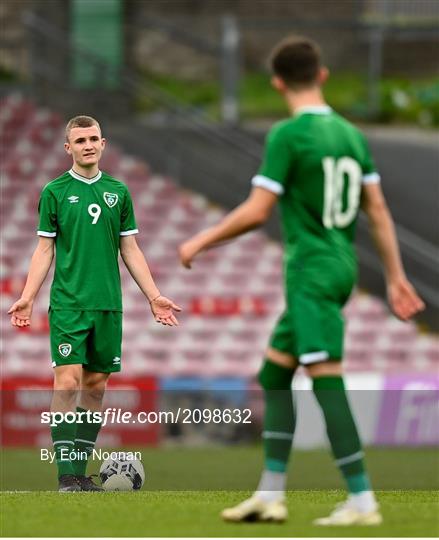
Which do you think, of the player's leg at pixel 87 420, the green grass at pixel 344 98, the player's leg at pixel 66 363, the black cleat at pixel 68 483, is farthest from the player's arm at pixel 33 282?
the green grass at pixel 344 98

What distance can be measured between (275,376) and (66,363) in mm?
1718

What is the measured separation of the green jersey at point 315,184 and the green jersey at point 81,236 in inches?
66.5

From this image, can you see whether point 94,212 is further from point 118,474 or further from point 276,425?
point 276,425

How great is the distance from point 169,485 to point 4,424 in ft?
14.8

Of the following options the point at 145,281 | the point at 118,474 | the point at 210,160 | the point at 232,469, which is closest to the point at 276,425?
the point at 145,281

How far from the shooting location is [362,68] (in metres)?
21.1

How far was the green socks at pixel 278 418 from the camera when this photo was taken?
6.52m

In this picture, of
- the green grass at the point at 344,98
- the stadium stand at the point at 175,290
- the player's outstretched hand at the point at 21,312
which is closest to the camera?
the player's outstretched hand at the point at 21,312

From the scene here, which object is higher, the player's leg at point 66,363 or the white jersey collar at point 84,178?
the white jersey collar at point 84,178

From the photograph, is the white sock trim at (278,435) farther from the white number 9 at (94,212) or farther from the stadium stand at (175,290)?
the stadium stand at (175,290)

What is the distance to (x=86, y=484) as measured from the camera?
8250 millimetres

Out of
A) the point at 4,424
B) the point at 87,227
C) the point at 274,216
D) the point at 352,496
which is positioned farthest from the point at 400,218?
the point at 352,496

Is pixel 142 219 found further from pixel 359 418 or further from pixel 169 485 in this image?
pixel 169 485

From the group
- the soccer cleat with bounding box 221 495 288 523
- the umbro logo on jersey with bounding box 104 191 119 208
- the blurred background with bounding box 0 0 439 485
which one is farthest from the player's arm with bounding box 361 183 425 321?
the blurred background with bounding box 0 0 439 485
